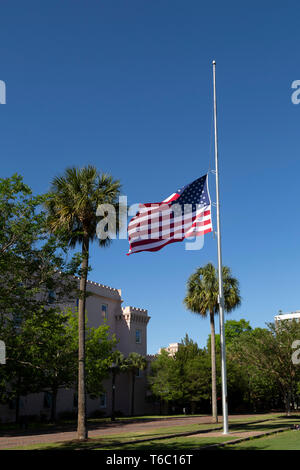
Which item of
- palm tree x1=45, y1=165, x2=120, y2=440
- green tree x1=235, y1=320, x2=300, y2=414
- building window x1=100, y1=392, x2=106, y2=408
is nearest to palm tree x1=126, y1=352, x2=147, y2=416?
building window x1=100, y1=392, x2=106, y2=408

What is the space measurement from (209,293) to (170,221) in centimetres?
1741

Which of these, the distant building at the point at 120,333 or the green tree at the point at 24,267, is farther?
the distant building at the point at 120,333

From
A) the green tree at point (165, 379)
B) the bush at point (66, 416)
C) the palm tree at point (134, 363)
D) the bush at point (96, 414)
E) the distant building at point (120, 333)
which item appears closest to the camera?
the bush at point (66, 416)

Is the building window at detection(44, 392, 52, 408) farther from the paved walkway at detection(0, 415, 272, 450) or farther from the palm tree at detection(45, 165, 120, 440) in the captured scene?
the palm tree at detection(45, 165, 120, 440)

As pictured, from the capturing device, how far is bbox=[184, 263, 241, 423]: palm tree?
37.9 m

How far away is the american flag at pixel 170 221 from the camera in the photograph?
21156 mm

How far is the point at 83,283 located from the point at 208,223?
21.2 feet

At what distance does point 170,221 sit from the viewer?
21531 millimetres

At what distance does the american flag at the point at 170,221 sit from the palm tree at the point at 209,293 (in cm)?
1673

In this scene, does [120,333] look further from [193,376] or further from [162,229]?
[162,229]

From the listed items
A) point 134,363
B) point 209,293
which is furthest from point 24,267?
point 134,363

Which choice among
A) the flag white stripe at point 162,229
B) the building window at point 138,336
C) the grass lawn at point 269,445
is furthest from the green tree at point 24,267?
the building window at point 138,336

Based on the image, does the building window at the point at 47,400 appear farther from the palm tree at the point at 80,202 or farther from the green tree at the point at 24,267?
the green tree at the point at 24,267

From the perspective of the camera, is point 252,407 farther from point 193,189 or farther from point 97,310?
point 193,189
